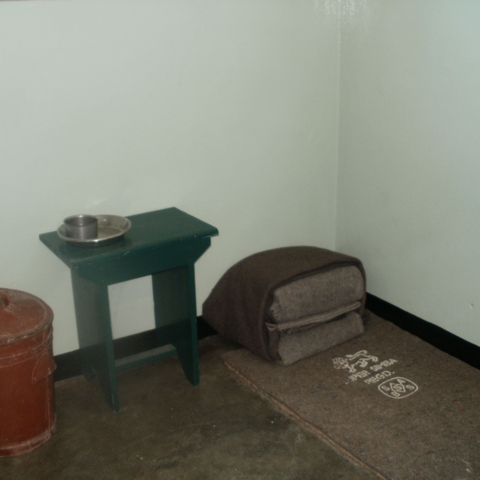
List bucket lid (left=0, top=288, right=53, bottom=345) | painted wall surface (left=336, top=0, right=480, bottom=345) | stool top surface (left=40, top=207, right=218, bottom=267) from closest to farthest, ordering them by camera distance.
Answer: bucket lid (left=0, top=288, right=53, bottom=345)
stool top surface (left=40, top=207, right=218, bottom=267)
painted wall surface (left=336, top=0, right=480, bottom=345)

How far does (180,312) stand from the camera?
2602 millimetres

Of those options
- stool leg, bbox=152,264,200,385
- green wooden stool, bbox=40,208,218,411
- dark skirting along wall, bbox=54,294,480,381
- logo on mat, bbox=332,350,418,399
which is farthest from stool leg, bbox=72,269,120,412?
logo on mat, bbox=332,350,418,399

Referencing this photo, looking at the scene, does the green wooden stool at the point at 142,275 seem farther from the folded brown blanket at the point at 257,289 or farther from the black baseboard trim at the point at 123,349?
the folded brown blanket at the point at 257,289

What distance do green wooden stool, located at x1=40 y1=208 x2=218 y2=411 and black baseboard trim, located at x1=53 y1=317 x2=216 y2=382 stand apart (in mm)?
70

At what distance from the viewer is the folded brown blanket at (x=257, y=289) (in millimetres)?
2670

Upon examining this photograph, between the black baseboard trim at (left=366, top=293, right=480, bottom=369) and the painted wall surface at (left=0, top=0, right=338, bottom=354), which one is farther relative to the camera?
the black baseboard trim at (left=366, top=293, right=480, bottom=369)

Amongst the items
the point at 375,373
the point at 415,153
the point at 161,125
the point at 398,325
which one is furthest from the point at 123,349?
the point at 415,153

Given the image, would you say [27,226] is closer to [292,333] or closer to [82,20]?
[82,20]

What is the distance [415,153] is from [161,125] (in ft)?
3.78

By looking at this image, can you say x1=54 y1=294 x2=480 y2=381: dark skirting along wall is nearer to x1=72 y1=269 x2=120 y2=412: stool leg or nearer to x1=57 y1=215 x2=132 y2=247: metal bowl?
x1=72 y1=269 x2=120 y2=412: stool leg

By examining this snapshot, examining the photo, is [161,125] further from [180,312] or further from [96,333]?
[96,333]

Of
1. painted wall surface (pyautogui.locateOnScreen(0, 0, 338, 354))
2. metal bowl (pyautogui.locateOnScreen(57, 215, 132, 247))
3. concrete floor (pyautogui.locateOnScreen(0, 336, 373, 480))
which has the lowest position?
concrete floor (pyautogui.locateOnScreen(0, 336, 373, 480))

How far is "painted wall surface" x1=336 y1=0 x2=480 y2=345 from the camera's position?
2.45m

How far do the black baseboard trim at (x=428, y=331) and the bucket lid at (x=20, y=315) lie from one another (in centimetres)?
168
